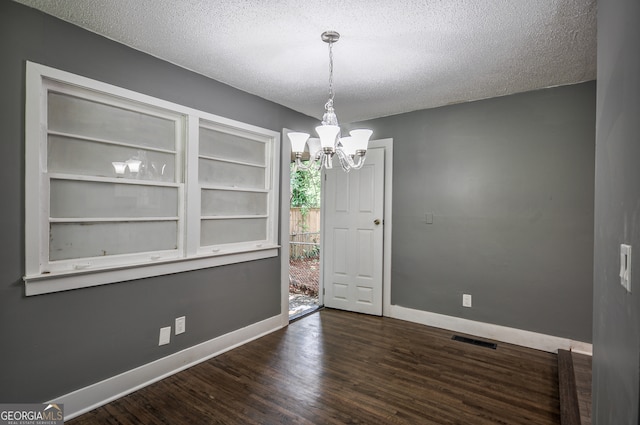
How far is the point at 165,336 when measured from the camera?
2496 millimetres

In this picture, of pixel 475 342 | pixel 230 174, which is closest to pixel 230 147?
pixel 230 174

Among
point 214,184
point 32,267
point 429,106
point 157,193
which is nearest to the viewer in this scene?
point 32,267

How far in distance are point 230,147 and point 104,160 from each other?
1.10m

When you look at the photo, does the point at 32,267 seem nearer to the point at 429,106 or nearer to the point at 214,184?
the point at 214,184

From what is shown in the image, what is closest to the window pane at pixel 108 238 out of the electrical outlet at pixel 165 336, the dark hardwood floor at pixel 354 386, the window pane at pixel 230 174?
the window pane at pixel 230 174

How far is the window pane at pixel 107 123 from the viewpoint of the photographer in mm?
1997

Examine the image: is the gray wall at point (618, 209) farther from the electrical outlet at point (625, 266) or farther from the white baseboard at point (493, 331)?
the white baseboard at point (493, 331)

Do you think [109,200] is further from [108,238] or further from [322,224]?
[322,224]

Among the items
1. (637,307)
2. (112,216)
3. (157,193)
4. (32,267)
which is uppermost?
(157,193)

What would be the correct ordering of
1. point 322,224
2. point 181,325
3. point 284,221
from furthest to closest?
point 322,224
point 284,221
point 181,325

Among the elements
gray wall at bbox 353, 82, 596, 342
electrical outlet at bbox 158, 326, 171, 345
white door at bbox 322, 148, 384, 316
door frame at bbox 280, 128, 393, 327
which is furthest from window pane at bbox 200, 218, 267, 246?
gray wall at bbox 353, 82, 596, 342

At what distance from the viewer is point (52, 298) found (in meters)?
1.94

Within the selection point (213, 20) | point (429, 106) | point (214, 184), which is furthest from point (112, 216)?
point (429, 106)

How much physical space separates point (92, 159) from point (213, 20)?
119 cm
